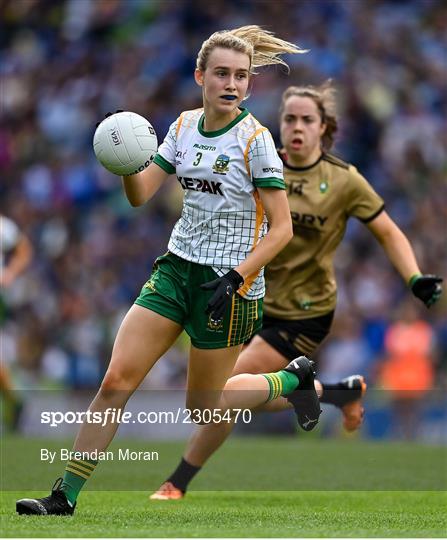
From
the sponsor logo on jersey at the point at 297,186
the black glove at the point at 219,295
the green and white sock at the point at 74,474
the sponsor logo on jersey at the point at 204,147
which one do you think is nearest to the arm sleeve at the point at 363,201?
the sponsor logo on jersey at the point at 297,186

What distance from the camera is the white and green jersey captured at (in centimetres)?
555

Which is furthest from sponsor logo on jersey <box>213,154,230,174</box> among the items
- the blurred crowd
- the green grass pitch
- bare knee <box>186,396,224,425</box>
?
the blurred crowd

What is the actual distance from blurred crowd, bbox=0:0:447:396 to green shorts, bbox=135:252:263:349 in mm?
8300

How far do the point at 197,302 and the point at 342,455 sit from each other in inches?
213

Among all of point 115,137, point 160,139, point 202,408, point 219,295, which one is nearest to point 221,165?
point 115,137

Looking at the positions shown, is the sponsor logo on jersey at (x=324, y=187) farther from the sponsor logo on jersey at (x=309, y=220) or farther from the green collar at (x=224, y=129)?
Result: the green collar at (x=224, y=129)

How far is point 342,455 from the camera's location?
10.7 m

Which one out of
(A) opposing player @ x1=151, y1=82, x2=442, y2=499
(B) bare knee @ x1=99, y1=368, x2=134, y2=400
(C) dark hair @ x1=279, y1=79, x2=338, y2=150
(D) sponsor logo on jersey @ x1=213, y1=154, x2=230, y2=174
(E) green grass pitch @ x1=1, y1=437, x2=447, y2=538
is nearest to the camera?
(E) green grass pitch @ x1=1, y1=437, x2=447, y2=538

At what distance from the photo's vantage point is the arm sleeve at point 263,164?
18.1ft

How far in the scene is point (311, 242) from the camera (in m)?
7.41

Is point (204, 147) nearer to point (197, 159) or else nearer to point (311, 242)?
point (197, 159)

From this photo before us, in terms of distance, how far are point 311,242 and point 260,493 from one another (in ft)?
5.20

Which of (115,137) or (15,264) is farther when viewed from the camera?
(15,264)

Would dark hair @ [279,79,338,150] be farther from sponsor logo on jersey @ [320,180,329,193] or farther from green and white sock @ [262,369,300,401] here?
green and white sock @ [262,369,300,401]
